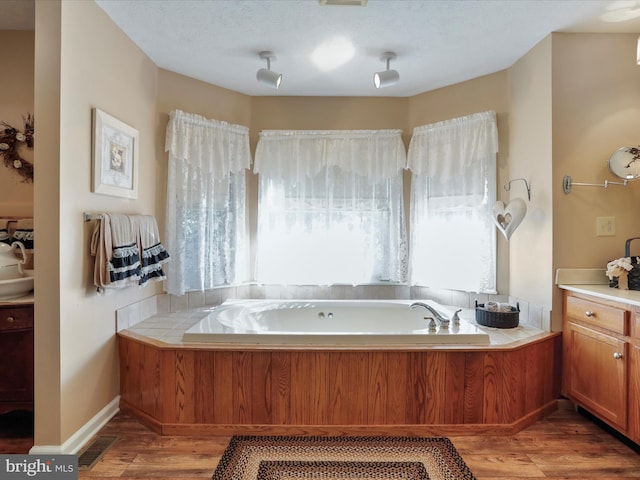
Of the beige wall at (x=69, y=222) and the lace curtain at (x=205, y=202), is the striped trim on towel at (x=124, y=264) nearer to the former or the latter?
the beige wall at (x=69, y=222)

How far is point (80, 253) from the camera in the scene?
1.95m

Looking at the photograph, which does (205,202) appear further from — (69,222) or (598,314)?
(598,314)

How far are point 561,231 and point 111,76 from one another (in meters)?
2.94

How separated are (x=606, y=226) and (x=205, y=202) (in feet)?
9.18

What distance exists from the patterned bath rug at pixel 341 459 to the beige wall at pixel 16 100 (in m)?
1.97

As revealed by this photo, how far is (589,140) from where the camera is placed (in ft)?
7.46

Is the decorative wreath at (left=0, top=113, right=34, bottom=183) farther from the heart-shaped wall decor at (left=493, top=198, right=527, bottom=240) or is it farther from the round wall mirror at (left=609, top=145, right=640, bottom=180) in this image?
the round wall mirror at (left=609, top=145, right=640, bottom=180)

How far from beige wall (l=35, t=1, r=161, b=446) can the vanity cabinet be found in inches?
111

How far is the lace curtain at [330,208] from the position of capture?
3.16 m

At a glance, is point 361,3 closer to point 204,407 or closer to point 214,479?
point 204,407

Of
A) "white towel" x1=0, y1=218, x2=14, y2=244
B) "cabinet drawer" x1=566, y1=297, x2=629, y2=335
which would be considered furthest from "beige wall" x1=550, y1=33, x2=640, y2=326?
"white towel" x1=0, y1=218, x2=14, y2=244

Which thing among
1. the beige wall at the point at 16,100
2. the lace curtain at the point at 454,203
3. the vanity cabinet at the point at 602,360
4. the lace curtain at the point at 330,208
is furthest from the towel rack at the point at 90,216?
the vanity cabinet at the point at 602,360

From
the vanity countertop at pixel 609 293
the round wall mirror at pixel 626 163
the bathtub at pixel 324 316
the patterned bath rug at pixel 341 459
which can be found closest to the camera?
the patterned bath rug at pixel 341 459

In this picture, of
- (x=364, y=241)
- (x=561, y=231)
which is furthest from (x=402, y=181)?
(x=561, y=231)
